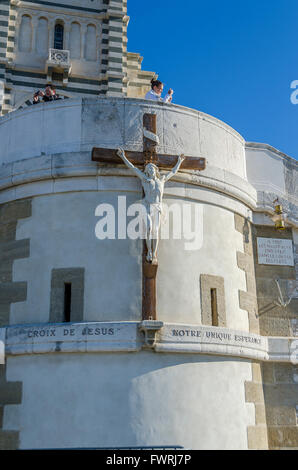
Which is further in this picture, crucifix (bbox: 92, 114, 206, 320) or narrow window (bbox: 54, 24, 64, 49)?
narrow window (bbox: 54, 24, 64, 49)

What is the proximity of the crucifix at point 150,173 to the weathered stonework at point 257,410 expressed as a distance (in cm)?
277

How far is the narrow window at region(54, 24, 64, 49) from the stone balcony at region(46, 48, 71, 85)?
1150mm

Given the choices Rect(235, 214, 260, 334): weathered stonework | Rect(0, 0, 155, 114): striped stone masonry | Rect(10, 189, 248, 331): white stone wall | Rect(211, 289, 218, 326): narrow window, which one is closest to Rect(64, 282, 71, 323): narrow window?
Rect(10, 189, 248, 331): white stone wall

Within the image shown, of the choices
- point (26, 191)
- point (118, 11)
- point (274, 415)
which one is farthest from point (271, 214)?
point (118, 11)

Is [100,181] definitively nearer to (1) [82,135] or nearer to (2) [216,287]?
(1) [82,135]

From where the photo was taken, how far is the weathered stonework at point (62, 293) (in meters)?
11.2

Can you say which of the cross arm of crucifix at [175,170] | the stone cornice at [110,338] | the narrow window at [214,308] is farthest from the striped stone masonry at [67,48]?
the narrow window at [214,308]

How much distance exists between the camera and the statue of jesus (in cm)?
1151

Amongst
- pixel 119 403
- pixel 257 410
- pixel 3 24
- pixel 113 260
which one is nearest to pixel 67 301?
pixel 113 260

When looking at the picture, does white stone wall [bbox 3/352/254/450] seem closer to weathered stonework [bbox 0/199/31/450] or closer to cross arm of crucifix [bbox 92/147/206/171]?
weathered stonework [bbox 0/199/31/450]

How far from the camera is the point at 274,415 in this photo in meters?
12.3

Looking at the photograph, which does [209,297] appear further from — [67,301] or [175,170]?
[67,301]

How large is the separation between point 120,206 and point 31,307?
281 centimetres

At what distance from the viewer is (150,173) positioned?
1194cm
